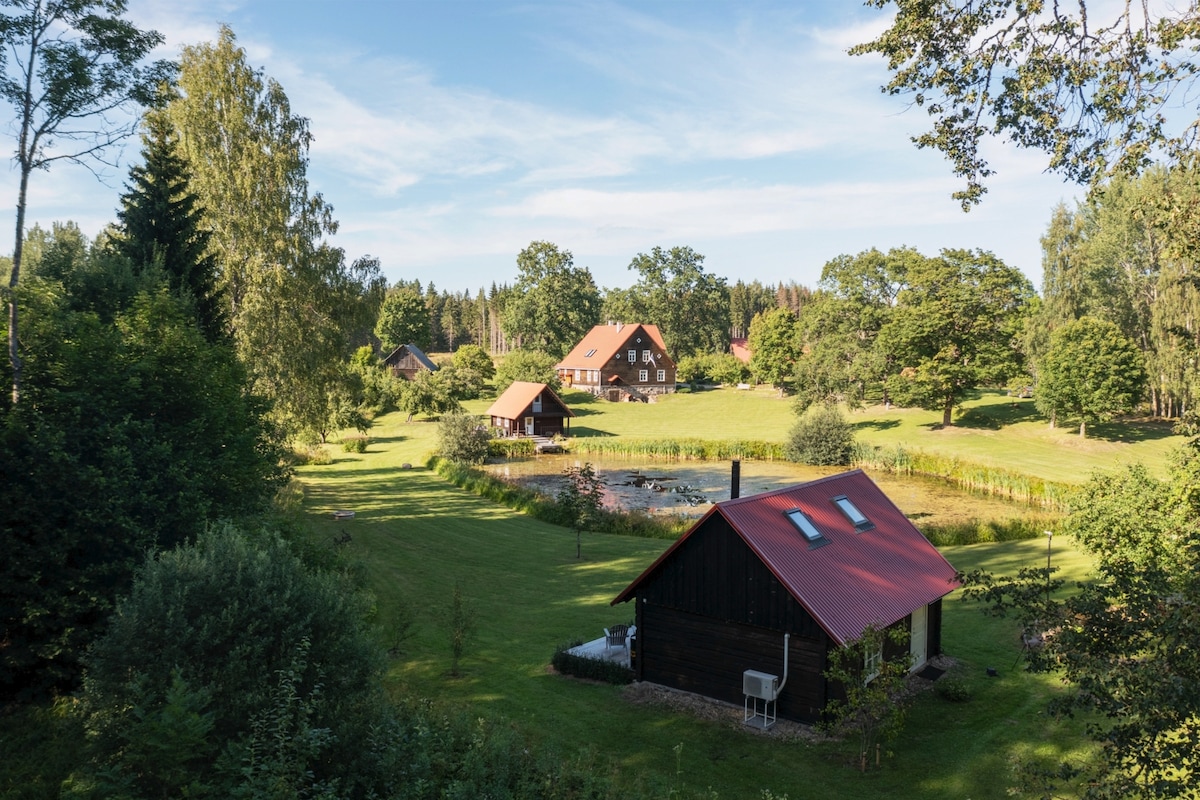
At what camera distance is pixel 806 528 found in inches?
671

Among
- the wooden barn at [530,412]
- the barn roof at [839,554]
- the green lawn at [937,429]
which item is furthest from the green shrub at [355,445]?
the barn roof at [839,554]

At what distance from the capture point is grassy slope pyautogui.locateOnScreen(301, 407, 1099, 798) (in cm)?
1330

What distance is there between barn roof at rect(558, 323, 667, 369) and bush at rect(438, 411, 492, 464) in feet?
109

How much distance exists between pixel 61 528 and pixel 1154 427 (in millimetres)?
60818

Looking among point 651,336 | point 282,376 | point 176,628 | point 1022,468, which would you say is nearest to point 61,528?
point 176,628

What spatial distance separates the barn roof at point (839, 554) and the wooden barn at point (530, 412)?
40049mm

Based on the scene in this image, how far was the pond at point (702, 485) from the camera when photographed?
35.1 m

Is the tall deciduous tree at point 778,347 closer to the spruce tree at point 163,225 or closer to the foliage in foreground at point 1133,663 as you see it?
the spruce tree at point 163,225

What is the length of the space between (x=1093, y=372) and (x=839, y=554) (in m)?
40.5

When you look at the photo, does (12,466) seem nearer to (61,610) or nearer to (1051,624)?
(61,610)

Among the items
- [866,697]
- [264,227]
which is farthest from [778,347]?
[866,697]

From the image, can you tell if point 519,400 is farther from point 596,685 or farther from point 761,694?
point 761,694

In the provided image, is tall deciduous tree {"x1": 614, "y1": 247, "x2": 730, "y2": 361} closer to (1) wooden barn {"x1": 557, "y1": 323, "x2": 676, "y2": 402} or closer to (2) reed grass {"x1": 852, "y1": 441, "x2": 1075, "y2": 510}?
(1) wooden barn {"x1": 557, "y1": 323, "x2": 676, "y2": 402}

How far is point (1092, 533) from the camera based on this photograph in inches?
646
